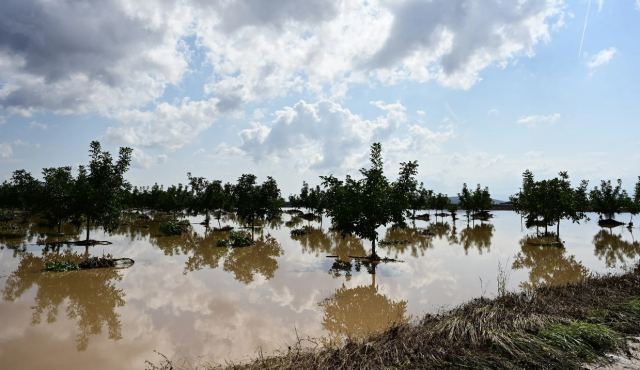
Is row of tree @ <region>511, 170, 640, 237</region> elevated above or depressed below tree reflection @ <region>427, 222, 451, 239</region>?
above

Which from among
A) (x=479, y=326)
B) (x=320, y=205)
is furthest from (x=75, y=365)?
(x=320, y=205)

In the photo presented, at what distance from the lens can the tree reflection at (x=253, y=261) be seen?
24.6 m

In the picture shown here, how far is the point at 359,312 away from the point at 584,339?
865cm

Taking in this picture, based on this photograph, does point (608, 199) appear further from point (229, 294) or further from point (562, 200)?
point (229, 294)

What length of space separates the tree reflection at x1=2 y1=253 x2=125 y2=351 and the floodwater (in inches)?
2.6

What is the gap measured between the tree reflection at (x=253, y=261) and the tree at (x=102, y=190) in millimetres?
12891

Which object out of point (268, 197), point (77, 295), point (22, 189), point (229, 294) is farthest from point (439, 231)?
point (22, 189)

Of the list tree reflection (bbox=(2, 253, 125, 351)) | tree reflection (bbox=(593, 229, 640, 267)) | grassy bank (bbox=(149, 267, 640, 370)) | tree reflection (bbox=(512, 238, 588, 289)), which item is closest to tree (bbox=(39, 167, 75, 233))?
tree reflection (bbox=(2, 253, 125, 351))

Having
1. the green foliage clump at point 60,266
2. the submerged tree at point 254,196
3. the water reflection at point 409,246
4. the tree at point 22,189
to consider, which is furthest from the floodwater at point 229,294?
the tree at point 22,189

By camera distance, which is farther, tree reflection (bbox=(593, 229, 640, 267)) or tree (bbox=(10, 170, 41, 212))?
tree (bbox=(10, 170, 41, 212))

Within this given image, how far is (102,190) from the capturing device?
36156 mm

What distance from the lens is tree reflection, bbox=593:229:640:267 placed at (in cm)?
2994

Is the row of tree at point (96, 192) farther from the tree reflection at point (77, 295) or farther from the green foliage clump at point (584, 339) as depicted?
the green foliage clump at point (584, 339)

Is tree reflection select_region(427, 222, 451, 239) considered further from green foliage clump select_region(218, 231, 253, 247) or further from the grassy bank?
the grassy bank
